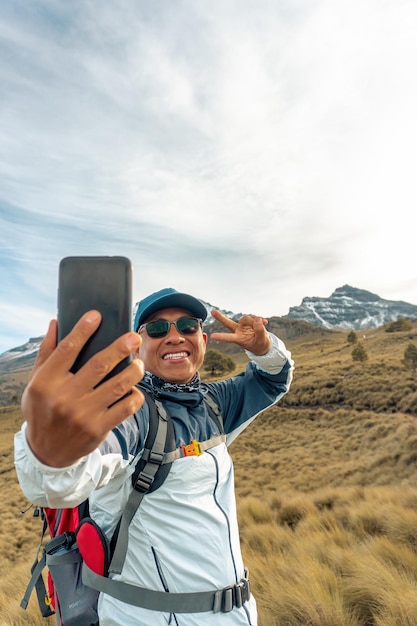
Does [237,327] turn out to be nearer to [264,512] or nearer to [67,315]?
[67,315]

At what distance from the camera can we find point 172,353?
8.29 ft

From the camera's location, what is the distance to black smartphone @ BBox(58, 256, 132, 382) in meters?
1.14

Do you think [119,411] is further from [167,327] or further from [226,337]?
[167,327]

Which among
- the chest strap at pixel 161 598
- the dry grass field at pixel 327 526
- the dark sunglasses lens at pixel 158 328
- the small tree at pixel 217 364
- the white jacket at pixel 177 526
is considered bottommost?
the dry grass field at pixel 327 526

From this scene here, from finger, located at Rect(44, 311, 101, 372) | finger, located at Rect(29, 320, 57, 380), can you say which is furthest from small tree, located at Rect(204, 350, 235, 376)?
finger, located at Rect(44, 311, 101, 372)

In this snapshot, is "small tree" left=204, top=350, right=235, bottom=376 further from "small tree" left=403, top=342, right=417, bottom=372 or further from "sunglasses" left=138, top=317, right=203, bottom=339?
"sunglasses" left=138, top=317, right=203, bottom=339

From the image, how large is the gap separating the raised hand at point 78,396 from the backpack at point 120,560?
0.79m

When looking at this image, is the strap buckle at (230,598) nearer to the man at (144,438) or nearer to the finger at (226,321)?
the man at (144,438)

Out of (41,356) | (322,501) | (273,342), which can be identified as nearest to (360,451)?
(322,501)

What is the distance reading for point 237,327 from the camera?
100.0 inches

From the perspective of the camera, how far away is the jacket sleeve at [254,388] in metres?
2.67

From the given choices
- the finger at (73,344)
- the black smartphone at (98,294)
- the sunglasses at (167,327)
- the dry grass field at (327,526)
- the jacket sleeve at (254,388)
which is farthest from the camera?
the dry grass field at (327,526)

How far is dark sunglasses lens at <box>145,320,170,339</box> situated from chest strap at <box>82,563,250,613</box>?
1304mm

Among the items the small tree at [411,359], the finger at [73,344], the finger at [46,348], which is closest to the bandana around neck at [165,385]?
the finger at [46,348]
